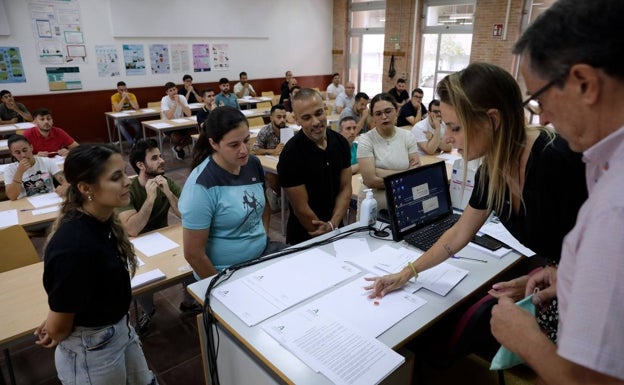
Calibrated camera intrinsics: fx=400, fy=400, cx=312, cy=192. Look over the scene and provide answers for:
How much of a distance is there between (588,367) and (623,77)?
414mm

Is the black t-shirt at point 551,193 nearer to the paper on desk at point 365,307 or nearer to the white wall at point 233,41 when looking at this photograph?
the paper on desk at point 365,307

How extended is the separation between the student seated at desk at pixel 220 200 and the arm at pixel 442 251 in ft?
2.56

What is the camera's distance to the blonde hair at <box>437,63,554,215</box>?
126 centimetres

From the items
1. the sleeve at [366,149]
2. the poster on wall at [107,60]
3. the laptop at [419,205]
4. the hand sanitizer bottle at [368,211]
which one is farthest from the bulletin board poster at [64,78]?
the laptop at [419,205]

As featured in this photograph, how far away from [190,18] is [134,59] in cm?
159

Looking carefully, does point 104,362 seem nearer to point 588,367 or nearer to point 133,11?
point 588,367

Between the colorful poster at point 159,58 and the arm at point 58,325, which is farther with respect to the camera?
the colorful poster at point 159,58

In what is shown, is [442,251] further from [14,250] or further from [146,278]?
[14,250]

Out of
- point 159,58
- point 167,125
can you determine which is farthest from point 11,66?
point 167,125

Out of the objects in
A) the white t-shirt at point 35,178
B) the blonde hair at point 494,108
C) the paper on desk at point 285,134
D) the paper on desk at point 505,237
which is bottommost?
the white t-shirt at point 35,178

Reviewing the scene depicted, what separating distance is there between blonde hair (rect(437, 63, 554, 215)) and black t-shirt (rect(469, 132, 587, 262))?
4 cm

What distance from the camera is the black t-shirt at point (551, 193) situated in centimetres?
123

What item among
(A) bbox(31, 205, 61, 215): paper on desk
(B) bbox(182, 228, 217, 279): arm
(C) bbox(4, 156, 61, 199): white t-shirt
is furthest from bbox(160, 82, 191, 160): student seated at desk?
(B) bbox(182, 228, 217, 279): arm

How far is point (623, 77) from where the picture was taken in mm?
564
